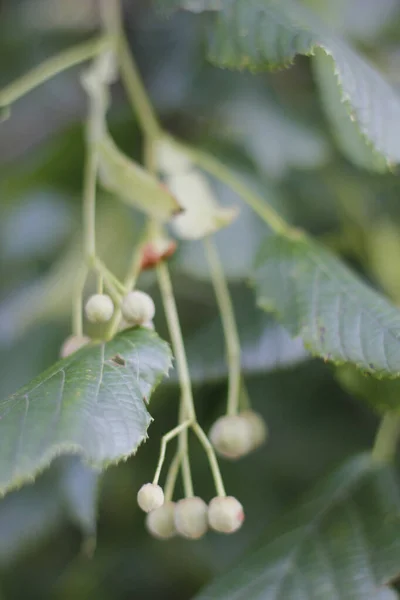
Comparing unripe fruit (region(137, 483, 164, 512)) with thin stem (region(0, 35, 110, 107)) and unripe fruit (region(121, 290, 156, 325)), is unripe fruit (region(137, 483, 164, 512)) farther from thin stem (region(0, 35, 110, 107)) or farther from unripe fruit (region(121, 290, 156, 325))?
thin stem (region(0, 35, 110, 107))

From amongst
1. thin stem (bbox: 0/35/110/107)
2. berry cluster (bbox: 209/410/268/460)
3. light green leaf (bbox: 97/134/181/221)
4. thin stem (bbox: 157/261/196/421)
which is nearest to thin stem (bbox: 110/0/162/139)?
thin stem (bbox: 0/35/110/107)

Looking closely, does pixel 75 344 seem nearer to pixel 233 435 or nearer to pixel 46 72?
pixel 233 435

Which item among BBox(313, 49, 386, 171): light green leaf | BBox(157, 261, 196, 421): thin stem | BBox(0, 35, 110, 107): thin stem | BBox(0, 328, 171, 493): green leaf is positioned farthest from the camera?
BBox(313, 49, 386, 171): light green leaf

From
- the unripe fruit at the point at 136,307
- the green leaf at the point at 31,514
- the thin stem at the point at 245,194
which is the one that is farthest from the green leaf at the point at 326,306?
the green leaf at the point at 31,514

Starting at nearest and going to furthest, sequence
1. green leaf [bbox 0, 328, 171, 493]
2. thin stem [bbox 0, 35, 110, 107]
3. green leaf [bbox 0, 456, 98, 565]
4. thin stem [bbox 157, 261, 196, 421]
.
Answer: green leaf [bbox 0, 328, 171, 493] → thin stem [bbox 157, 261, 196, 421] → thin stem [bbox 0, 35, 110, 107] → green leaf [bbox 0, 456, 98, 565]

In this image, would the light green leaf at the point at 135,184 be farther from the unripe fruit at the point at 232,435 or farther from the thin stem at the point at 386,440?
the thin stem at the point at 386,440

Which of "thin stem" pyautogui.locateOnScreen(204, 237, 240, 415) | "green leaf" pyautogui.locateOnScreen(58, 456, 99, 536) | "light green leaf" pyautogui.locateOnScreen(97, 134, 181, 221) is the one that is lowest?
"green leaf" pyautogui.locateOnScreen(58, 456, 99, 536)

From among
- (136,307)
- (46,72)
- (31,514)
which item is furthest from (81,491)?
(46,72)
